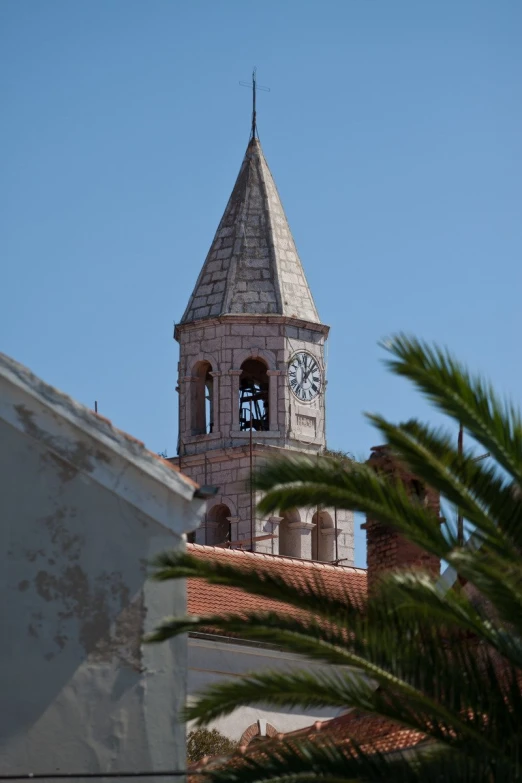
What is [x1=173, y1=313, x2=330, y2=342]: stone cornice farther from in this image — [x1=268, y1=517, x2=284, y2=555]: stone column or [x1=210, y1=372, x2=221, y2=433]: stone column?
[x1=268, y1=517, x2=284, y2=555]: stone column

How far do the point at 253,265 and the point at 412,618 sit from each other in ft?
137

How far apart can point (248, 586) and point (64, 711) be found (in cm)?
324

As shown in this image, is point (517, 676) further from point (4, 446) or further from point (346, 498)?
point (4, 446)

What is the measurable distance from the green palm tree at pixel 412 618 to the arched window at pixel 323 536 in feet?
130

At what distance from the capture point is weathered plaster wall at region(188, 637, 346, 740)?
27.8 meters

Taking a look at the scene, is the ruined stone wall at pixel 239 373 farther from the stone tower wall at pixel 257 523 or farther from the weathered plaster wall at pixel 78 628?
the weathered plaster wall at pixel 78 628

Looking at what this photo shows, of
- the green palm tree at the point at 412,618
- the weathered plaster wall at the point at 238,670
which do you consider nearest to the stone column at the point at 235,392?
the weathered plaster wall at the point at 238,670

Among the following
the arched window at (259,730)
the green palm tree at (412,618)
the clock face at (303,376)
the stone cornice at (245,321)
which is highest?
the stone cornice at (245,321)

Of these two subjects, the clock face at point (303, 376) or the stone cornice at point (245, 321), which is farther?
the clock face at point (303, 376)

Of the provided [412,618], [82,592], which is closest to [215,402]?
[82,592]

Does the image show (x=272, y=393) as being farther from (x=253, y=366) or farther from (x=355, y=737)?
(x=355, y=737)

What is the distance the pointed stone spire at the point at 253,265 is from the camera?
178 feet

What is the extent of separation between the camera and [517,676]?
13.4 m

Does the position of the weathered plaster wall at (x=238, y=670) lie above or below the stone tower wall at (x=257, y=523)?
below
